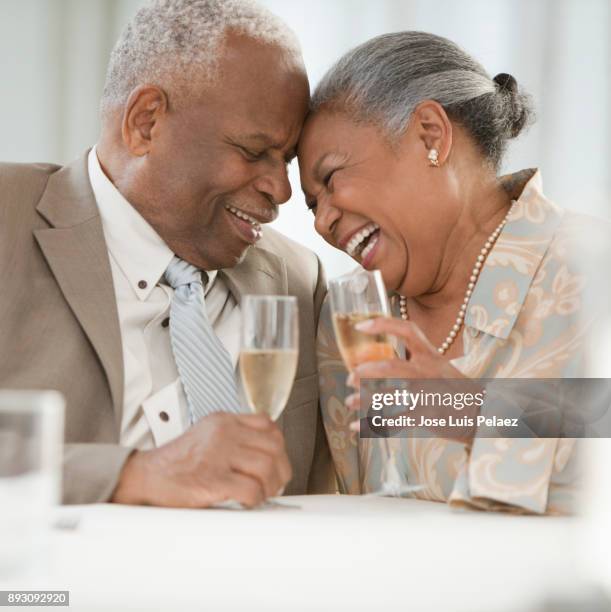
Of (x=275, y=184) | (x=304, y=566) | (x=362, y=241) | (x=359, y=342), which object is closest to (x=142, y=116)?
(x=275, y=184)

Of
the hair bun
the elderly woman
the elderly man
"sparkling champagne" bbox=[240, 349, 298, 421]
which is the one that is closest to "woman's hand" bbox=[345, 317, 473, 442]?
"sparkling champagne" bbox=[240, 349, 298, 421]

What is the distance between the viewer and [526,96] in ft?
6.56

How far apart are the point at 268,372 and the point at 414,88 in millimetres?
831

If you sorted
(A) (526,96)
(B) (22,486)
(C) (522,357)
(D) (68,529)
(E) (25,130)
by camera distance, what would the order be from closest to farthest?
(B) (22,486) < (D) (68,529) < (C) (522,357) < (A) (526,96) < (E) (25,130)

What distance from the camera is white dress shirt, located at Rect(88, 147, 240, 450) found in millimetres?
1765

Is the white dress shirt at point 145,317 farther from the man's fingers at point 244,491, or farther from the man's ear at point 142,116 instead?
the man's fingers at point 244,491

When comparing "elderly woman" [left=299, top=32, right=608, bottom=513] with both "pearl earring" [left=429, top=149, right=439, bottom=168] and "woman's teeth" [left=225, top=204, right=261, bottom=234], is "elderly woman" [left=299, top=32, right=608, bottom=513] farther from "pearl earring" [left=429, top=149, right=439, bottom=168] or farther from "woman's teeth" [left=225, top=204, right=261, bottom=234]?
"woman's teeth" [left=225, top=204, right=261, bottom=234]

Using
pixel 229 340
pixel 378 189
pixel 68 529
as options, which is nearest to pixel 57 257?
pixel 229 340

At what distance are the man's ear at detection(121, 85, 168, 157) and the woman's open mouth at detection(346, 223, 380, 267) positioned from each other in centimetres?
47

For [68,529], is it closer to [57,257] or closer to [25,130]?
[57,257]

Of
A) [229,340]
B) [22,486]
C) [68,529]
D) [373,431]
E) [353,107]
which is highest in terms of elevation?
[353,107]

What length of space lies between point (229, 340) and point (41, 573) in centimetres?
110

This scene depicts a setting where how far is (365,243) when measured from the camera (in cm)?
191

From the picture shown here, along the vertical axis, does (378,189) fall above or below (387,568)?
above
